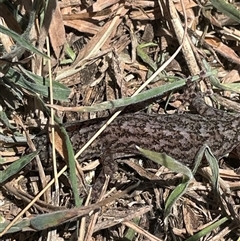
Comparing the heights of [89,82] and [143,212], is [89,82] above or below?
above

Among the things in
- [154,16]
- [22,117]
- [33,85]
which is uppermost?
[154,16]

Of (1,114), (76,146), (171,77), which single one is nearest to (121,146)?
(76,146)

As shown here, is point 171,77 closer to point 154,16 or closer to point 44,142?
point 154,16

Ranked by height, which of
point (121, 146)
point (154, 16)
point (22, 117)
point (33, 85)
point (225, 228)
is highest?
point (154, 16)

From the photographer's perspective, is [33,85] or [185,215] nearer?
[33,85]

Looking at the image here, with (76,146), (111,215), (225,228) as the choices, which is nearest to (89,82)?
(76,146)

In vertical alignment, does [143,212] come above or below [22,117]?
below

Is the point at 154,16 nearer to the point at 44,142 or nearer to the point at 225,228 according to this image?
the point at 44,142
